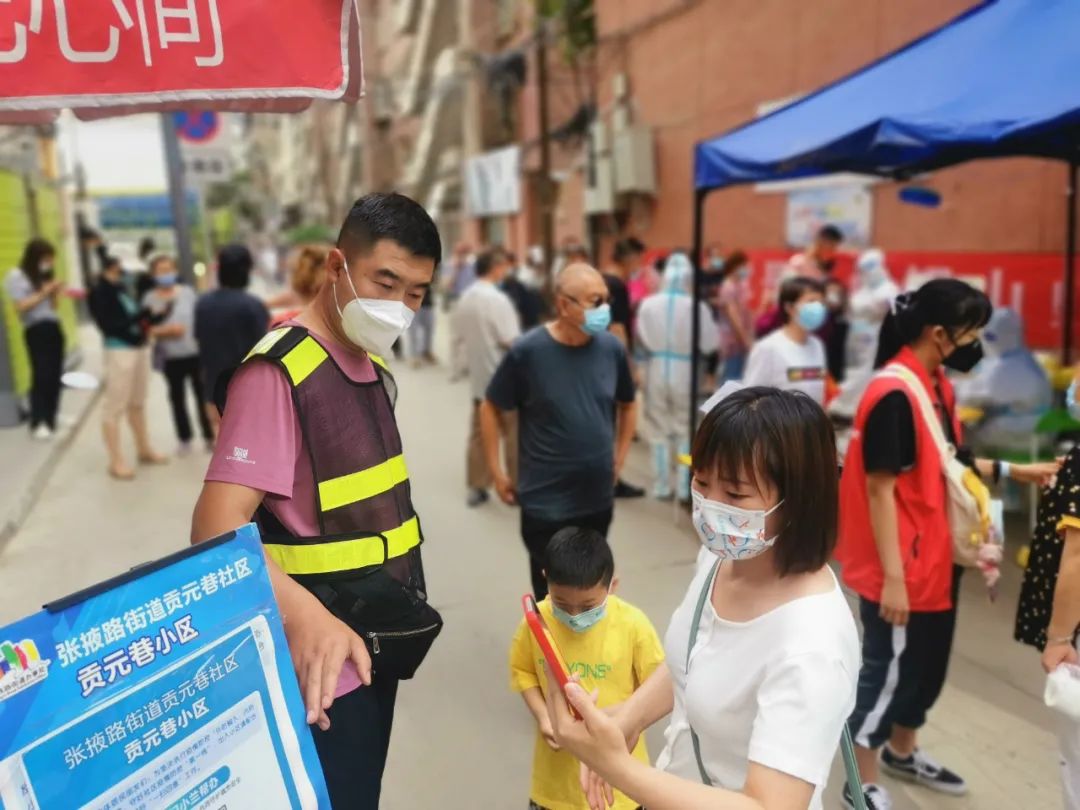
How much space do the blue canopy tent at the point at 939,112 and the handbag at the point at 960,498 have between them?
1694 mm

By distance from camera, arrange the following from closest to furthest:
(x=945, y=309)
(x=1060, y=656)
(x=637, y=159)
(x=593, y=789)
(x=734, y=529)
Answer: (x=734, y=529) → (x=593, y=789) → (x=1060, y=656) → (x=945, y=309) → (x=637, y=159)

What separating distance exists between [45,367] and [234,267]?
2.97 meters

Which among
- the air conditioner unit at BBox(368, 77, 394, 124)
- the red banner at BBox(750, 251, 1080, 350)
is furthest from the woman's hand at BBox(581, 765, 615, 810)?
the air conditioner unit at BBox(368, 77, 394, 124)

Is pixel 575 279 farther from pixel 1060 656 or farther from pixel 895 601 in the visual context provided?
pixel 1060 656

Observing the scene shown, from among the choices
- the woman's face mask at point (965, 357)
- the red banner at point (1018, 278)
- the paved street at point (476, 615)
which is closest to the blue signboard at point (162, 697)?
the paved street at point (476, 615)

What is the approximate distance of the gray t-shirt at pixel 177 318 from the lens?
7.22 metres

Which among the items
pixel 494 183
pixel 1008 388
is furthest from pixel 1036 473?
pixel 494 183

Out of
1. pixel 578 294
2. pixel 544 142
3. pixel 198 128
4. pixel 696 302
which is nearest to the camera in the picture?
pixel 578 294

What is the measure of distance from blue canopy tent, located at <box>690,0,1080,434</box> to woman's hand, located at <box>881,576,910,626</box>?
2.13m

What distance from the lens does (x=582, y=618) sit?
7.55 ft

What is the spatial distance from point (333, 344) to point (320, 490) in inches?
12.4

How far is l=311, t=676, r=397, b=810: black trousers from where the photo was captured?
68.1 inches

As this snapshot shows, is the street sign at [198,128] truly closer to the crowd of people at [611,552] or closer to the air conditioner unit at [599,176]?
the air conditioner unit at [599,176]

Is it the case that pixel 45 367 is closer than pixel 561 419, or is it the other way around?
pixel 561 419
